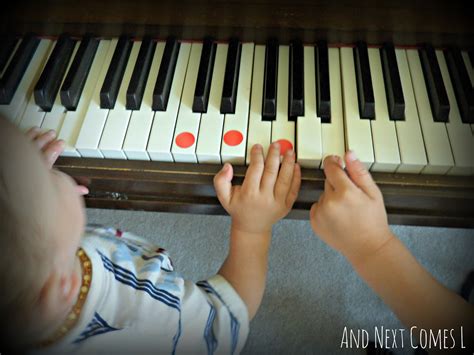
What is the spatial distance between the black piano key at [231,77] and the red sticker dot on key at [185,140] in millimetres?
89

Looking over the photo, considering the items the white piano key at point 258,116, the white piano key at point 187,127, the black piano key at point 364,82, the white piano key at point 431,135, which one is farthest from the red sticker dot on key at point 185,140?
the white piano key at point 431,135

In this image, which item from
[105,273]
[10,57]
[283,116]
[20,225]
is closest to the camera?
[20,225]

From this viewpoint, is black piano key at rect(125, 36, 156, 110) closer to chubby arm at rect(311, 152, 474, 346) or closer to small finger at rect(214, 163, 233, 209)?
small finger at rect(214, 163, 233, 209)

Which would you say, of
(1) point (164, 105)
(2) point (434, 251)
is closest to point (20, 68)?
(1) point (164, 105)

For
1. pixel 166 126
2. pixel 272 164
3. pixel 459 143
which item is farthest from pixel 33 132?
pixel 459 143

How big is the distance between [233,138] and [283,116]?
12 cm

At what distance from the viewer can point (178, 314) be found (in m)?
0.78

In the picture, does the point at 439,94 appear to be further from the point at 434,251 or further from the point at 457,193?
the point at 434,251

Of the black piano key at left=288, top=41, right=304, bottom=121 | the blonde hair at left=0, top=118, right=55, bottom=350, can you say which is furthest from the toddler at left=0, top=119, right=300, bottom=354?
the black piano key at left=288, top=41, right=304, bottom=121

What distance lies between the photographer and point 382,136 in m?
0.81

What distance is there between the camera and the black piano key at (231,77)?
850mm

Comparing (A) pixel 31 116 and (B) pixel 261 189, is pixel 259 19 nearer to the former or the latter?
(B) pixel 261 189

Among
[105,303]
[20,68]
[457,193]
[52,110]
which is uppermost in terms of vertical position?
[20,68]

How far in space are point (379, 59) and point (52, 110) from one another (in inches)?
28.6
